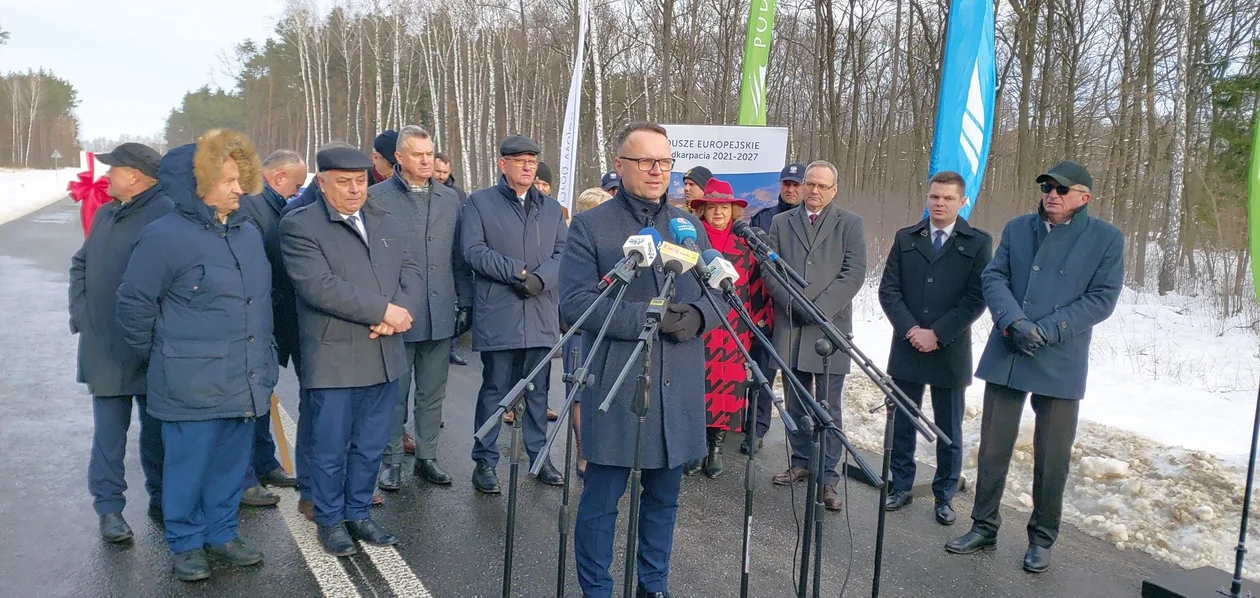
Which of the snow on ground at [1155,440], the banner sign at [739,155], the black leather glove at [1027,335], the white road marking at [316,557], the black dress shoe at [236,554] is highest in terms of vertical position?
the banner sign at [739,155]

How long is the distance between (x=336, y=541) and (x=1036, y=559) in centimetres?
368

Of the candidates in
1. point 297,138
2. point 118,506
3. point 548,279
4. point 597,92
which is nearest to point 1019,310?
point 548,279

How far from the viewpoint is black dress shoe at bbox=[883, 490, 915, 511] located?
495 cm

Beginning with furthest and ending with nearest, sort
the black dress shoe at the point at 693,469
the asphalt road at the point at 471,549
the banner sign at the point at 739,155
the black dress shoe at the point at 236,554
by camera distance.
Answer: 1. the banner sign at the point at 739,155
2. the black dress shoe at the point at 693,469
3. the black dress shoe at the point at 236,554
4. the asphalt road at the point at 471,549

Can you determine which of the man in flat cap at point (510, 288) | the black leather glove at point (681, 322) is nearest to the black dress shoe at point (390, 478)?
the man in flat cap at point (510, 288)

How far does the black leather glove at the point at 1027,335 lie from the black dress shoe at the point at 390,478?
Result: 12.5 feet

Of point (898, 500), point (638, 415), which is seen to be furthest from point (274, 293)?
point (898, 500)

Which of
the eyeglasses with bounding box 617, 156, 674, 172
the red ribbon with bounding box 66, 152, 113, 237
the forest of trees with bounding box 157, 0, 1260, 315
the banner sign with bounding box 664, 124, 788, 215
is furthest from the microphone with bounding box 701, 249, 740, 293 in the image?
the forest of trees with bounding box 157, 0, 1260, 315

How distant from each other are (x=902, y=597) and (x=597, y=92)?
16.2 m

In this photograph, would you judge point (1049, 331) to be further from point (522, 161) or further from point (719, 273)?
point (522, 161)

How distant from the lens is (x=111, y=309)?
13.4 feet

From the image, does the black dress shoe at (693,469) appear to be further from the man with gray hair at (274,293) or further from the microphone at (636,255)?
the microphone at (636,255)

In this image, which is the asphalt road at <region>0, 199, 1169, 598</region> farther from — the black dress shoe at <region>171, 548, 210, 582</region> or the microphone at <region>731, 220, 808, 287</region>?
the microphone at <region>731, 220, 808, 287</region>

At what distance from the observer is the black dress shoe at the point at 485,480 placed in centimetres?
502
